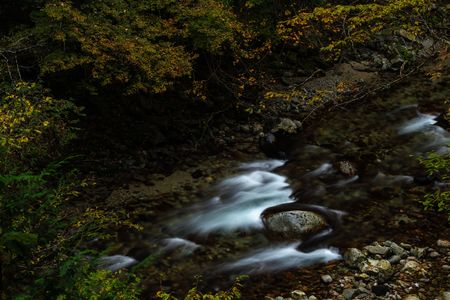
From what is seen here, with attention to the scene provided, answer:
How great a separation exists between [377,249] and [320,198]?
2365mm

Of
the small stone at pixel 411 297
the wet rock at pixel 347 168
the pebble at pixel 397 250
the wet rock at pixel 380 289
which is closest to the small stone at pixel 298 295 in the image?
the wet rock at pixel 380 289

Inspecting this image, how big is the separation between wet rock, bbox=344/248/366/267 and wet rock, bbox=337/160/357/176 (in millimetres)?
A: 3339

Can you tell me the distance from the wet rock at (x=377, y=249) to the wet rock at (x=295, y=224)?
1134 mm

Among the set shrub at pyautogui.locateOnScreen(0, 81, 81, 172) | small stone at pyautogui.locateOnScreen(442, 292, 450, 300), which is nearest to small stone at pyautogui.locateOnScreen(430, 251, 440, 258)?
small stone at pyautogui.locateOnScreen(442, 292, 450, 300)

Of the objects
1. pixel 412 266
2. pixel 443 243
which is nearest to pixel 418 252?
pixel 412 266

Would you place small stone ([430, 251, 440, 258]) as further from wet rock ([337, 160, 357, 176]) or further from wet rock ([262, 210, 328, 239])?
wet rock ([337, 160, 357, 176])

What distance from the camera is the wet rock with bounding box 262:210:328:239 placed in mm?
8055

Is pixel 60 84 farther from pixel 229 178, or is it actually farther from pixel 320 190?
pixel 320 190

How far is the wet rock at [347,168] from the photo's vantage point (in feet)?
33.4

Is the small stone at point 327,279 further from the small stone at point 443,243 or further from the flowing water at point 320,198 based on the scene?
the small stone at point 443,243

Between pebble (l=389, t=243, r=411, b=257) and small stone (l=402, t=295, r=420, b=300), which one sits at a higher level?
pebble (l=389, t=243, r=411, b=257)

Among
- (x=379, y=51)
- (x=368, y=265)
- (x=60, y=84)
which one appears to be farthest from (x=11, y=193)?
(x=379, y=51)

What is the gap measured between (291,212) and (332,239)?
97cm

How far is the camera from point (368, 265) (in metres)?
6.77
